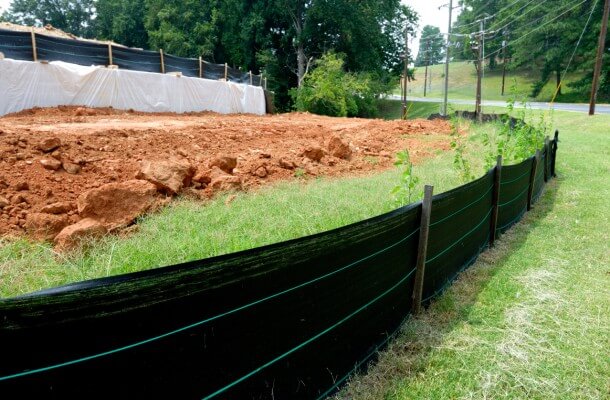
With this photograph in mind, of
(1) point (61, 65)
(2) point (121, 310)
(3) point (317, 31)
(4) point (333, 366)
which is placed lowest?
(4) point (333, 366)

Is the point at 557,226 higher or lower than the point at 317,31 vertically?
lower

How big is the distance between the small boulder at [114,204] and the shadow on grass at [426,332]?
3299 mm

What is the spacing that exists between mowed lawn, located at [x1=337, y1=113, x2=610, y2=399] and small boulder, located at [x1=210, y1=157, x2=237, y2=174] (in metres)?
4.20

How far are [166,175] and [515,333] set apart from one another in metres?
4.58

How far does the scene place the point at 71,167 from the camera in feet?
20.7

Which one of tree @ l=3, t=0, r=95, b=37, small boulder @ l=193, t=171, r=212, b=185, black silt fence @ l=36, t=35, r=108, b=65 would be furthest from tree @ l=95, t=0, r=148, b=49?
small boulder @ l=193, t=171, r=212, b=185

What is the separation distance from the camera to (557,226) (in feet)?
20.4

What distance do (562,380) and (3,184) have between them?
6291 mm

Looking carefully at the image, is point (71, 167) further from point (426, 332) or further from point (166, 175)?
point (426, 332)

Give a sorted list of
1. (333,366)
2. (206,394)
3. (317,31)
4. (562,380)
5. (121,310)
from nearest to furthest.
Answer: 1. (121,310)
2. (206,394)
3. (333,366)
4. (562,380)
5. (317,31)

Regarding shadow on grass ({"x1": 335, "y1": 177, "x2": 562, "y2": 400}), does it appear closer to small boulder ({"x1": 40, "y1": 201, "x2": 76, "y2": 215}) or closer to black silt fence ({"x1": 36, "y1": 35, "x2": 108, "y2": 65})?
small boulder ({"x1": 40, "y1": 201, "x2": 76, "y2": 215})

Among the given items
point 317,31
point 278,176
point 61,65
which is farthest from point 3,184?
point 317,31

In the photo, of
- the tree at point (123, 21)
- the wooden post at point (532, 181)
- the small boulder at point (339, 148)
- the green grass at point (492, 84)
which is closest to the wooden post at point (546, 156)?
the wooden post at point (532, 181)

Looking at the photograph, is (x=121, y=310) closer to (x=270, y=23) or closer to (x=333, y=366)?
(x=333, y=366)
